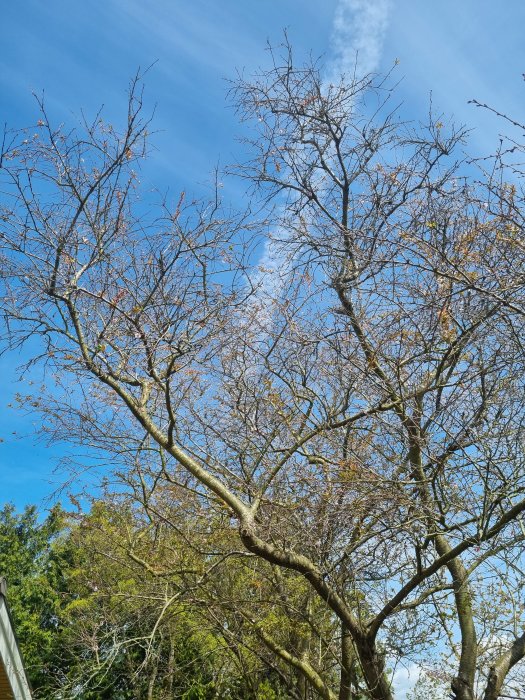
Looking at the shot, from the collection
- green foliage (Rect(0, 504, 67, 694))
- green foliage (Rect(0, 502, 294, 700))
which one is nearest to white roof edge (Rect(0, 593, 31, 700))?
green foliage (Rect(0, 502, 294, 700))

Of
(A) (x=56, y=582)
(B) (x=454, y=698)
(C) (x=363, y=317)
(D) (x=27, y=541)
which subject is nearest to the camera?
(C) (x=363, y=317)

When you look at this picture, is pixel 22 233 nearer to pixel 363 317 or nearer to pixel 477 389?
pixel 363 317

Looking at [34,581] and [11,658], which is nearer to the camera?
[11,658]

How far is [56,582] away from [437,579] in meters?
16.2

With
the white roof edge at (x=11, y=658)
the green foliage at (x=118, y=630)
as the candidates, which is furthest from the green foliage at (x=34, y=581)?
the white roof edge at (x=11, y=658)

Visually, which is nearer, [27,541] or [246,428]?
[246,428]

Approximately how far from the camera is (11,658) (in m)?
7.76

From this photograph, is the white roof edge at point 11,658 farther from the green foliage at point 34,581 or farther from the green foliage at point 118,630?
the green foliage at point 34,581

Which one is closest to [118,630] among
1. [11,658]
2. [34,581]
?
[11,658]

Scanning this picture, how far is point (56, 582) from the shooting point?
67.9 feet

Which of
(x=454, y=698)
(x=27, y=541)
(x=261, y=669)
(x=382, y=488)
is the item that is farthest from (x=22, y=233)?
(x=27, y=541)

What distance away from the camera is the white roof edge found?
7.57m

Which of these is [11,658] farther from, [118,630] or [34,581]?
[34,581]

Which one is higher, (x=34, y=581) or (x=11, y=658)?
(x=34, y=581)
